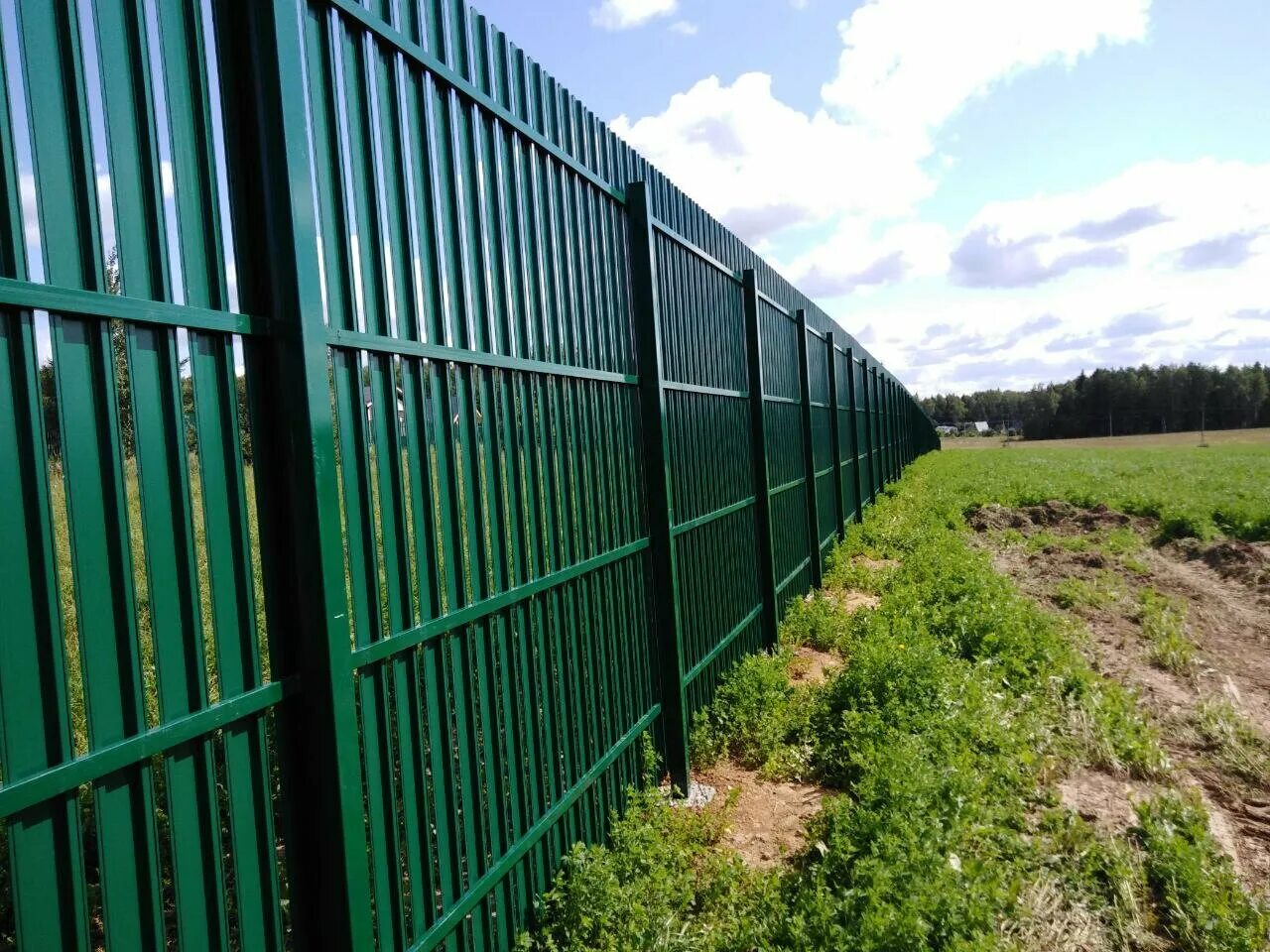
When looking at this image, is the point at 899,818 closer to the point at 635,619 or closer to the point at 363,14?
the point at 635,619

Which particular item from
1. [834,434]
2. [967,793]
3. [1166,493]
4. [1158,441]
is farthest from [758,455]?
[1158,441]

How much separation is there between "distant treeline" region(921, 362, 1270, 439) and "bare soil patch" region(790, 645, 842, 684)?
108841 millimetres

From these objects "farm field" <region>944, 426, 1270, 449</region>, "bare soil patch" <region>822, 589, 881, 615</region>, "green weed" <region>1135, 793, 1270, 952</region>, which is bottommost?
"farm field" <region>944, 426, 1270, 449</region>

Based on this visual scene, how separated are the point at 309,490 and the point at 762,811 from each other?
345cm

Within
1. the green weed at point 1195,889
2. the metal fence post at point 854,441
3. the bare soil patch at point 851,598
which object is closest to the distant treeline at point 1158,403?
the metal fence post at point 854,441

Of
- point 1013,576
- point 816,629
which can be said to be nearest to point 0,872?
point 816,629

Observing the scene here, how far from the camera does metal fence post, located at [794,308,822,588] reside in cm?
944

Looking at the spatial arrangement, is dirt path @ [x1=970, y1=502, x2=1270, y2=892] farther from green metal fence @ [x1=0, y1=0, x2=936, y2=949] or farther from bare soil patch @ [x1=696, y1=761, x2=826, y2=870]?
green metal fence @ [x1=0, y1=0, x2=936, y2=949]

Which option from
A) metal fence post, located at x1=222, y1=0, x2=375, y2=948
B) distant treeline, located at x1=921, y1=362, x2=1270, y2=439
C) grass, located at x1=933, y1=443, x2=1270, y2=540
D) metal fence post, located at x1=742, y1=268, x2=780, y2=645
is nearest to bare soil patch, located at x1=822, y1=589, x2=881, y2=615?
metal fence post, located at x1=742, y1=268, x2=780, y2=645

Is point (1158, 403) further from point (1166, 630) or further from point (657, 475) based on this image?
point (657, 475)

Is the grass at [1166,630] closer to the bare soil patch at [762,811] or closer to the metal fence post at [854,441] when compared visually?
the bare soil patch at [762,811]

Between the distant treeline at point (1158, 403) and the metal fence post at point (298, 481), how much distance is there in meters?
115

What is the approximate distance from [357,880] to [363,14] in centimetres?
228

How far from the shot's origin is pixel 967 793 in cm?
405
